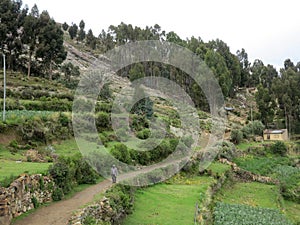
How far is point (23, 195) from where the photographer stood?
1300 centimetres

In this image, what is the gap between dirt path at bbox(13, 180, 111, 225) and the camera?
11828 mm

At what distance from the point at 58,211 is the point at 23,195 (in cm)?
138

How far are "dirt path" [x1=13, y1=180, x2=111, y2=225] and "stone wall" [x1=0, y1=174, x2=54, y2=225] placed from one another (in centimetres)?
39

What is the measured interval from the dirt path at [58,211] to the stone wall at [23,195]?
1.27 ft

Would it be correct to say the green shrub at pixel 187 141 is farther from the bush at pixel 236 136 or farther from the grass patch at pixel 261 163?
the bush at pixel 236 136

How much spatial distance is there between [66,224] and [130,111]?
32.5 m

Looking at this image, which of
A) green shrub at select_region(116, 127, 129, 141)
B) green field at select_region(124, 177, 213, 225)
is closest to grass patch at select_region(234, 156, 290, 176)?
green shrub at select_region(116, 127, 129, 141)

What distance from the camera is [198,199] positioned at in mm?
20047

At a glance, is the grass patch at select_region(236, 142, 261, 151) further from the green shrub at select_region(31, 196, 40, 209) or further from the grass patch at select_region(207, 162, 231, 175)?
the green shrub at select_region(31, 196, 40, 209)

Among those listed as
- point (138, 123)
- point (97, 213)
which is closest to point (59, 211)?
point (97, 213)

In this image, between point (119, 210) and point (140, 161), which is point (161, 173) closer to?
point (140, 161)

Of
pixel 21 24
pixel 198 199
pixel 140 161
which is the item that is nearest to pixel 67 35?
pixel 21 24

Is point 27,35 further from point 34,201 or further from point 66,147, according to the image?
point 34,201

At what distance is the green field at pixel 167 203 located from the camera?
638 inches
